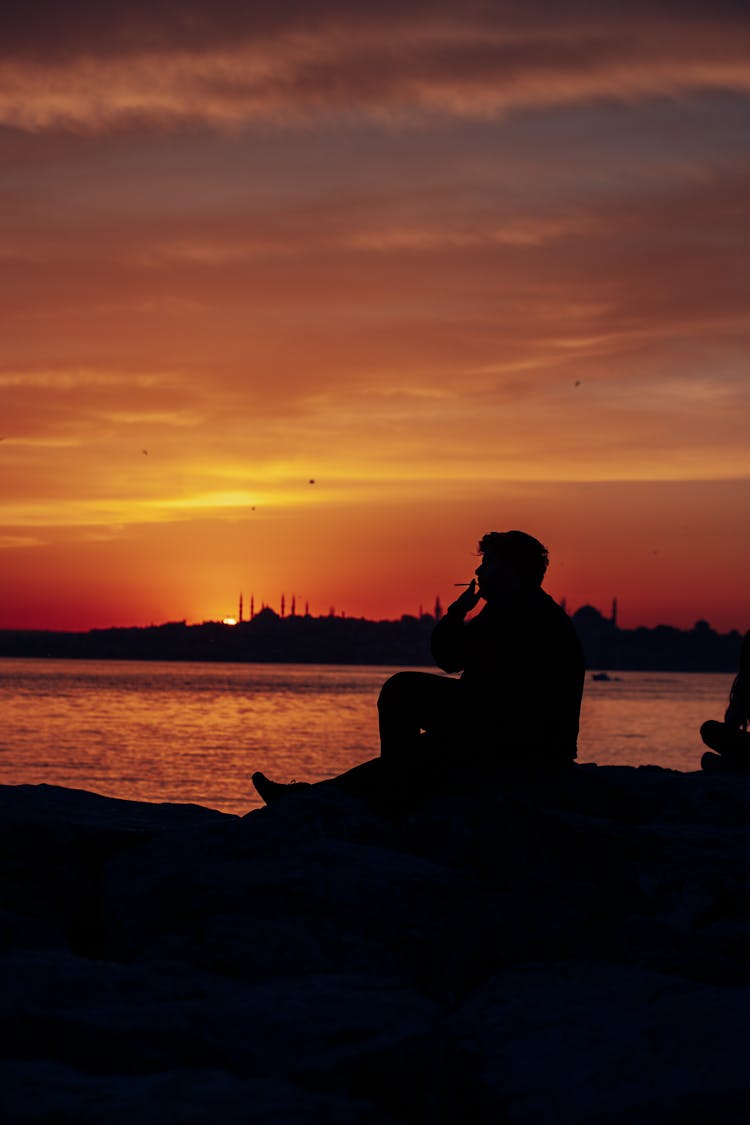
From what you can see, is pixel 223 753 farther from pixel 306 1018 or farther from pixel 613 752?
pixel 306 1018

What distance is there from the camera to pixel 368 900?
5.23m

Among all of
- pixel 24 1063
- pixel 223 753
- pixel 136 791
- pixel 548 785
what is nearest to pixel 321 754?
pixel 223 753

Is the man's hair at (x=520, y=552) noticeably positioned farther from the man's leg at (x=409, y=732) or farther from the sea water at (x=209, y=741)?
the sea water at (x=209, y=741)

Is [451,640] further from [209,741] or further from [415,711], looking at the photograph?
[209,741]

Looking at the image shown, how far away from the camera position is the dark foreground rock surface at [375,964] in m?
3.65

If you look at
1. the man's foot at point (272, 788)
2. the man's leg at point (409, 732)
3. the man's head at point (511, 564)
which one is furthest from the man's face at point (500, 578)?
the man's foot at point (272, 788)

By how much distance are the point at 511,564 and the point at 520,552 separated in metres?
0.08

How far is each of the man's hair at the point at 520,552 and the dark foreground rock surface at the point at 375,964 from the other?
121 centimetres

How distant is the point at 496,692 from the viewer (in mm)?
7047

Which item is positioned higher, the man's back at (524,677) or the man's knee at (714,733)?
the man's back at (524,677)

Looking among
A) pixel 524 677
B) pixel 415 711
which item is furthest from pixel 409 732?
pixel 524 677

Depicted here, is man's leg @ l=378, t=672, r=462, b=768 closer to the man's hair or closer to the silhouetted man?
the silhouetted man

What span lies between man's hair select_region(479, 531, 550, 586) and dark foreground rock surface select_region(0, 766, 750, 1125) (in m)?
1.21

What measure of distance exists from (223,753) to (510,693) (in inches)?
1946
